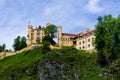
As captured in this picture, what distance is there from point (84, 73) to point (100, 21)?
1643cm

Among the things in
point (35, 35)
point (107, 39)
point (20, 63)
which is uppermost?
point (35, 35)

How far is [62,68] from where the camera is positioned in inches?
4227

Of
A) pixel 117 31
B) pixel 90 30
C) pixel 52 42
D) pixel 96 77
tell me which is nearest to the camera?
pixel 96 77

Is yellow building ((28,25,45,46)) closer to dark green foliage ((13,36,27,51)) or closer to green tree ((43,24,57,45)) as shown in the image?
green tree ((43,24,57,45))

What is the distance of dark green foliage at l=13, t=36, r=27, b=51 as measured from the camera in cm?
16350

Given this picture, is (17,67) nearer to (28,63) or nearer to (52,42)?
(28,63)

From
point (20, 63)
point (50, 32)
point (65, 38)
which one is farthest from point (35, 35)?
point (20, 63)

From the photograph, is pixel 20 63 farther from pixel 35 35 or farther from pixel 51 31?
pixel 35 35

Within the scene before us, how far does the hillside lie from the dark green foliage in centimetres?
3780

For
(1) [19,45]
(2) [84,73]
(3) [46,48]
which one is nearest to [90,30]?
(1) [19,45]

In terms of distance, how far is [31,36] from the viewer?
158m

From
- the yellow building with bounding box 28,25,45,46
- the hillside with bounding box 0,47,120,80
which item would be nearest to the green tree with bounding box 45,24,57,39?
the yellow building with bounding box 28,25,45,46

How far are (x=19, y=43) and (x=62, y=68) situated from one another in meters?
59.7

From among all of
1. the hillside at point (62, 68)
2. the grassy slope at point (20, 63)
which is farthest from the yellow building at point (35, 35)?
the hillside at point (62, 68)
